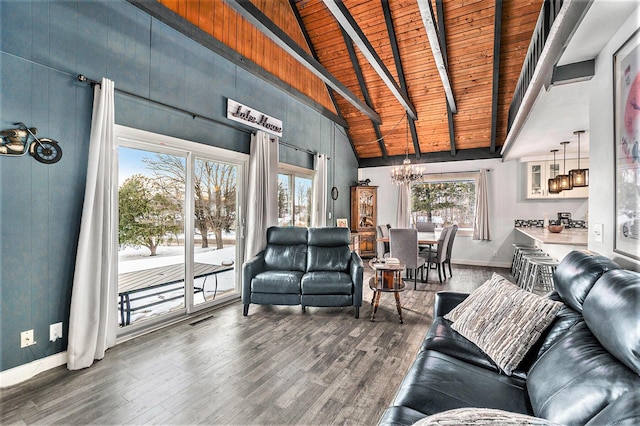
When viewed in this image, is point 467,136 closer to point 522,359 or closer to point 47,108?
point 522,359

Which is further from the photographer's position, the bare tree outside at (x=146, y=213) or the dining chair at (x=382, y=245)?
the dining chair at (x=382, y=245)

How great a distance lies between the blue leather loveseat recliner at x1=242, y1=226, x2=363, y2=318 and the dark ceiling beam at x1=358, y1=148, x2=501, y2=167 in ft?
14.8

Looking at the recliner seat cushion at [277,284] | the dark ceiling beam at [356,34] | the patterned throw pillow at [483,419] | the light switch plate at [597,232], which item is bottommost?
the recliner seat cushion at [277,284]

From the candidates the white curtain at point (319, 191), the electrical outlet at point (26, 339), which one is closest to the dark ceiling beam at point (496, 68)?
the white curtain at point (319, 191)

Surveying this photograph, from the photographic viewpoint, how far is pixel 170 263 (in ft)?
11.5

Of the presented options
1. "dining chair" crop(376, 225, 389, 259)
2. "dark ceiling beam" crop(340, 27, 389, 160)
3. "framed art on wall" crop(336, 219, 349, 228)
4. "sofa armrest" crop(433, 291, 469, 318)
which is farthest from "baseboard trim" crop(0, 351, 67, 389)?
"dark ceiling beam" crop(340, 27, 389, 160)

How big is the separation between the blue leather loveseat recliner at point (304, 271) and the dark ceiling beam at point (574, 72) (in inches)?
102

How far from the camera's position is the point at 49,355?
2400mm

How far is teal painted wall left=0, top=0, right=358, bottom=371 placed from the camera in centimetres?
220

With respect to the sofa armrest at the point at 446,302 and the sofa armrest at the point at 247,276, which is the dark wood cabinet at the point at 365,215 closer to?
the sofa armrest at the point at 247,276

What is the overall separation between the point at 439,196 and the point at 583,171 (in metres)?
3.70

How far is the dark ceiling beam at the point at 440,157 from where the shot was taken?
7098 mm

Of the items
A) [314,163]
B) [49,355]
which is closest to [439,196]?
[314,163]

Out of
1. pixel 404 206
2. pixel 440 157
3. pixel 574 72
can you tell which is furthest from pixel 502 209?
pixel 574 72
